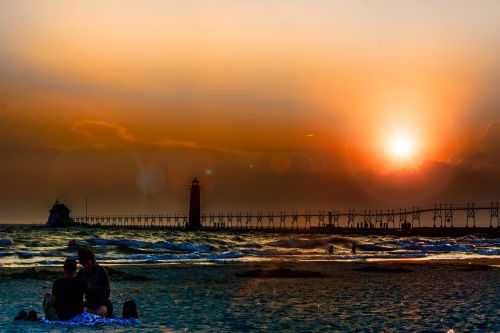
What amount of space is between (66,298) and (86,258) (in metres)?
1.23

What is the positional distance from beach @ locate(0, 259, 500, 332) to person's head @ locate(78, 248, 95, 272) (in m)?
1.51

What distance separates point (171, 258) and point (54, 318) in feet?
110

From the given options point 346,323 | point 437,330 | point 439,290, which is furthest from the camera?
point 439,290

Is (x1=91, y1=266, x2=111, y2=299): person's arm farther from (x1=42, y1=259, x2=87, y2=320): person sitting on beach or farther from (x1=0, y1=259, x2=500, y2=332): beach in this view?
(x1=0, y1=259, x2=500, y2=332): beach

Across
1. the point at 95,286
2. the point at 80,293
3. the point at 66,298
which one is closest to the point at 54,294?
the point at 66,298

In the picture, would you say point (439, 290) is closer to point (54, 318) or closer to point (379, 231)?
point (54, 318)

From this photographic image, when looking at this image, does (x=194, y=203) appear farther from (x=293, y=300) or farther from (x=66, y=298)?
(x=66, y=298)

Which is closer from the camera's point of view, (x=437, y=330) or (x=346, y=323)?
(x=437, y=330)

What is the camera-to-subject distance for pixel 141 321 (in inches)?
658

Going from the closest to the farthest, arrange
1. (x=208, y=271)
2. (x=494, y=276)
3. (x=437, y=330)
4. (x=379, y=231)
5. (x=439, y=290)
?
1. (x=437, y=330)
2. (x=439, y=290)
3. (x=494, y=276)
4. (x=208, y=271)
5. (x=379, y=231)

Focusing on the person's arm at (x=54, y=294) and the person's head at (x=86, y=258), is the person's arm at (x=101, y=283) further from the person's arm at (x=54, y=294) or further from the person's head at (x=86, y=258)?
the person's arm at (x=54, y=294)

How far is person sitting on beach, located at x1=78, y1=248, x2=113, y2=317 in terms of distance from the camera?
15.7 metres

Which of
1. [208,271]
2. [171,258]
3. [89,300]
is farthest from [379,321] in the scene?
[171,258]

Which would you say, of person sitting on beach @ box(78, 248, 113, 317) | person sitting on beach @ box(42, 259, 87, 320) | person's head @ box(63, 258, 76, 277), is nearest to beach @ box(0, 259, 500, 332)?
person sitting on beach @ box(42, 259, 87, 320)
